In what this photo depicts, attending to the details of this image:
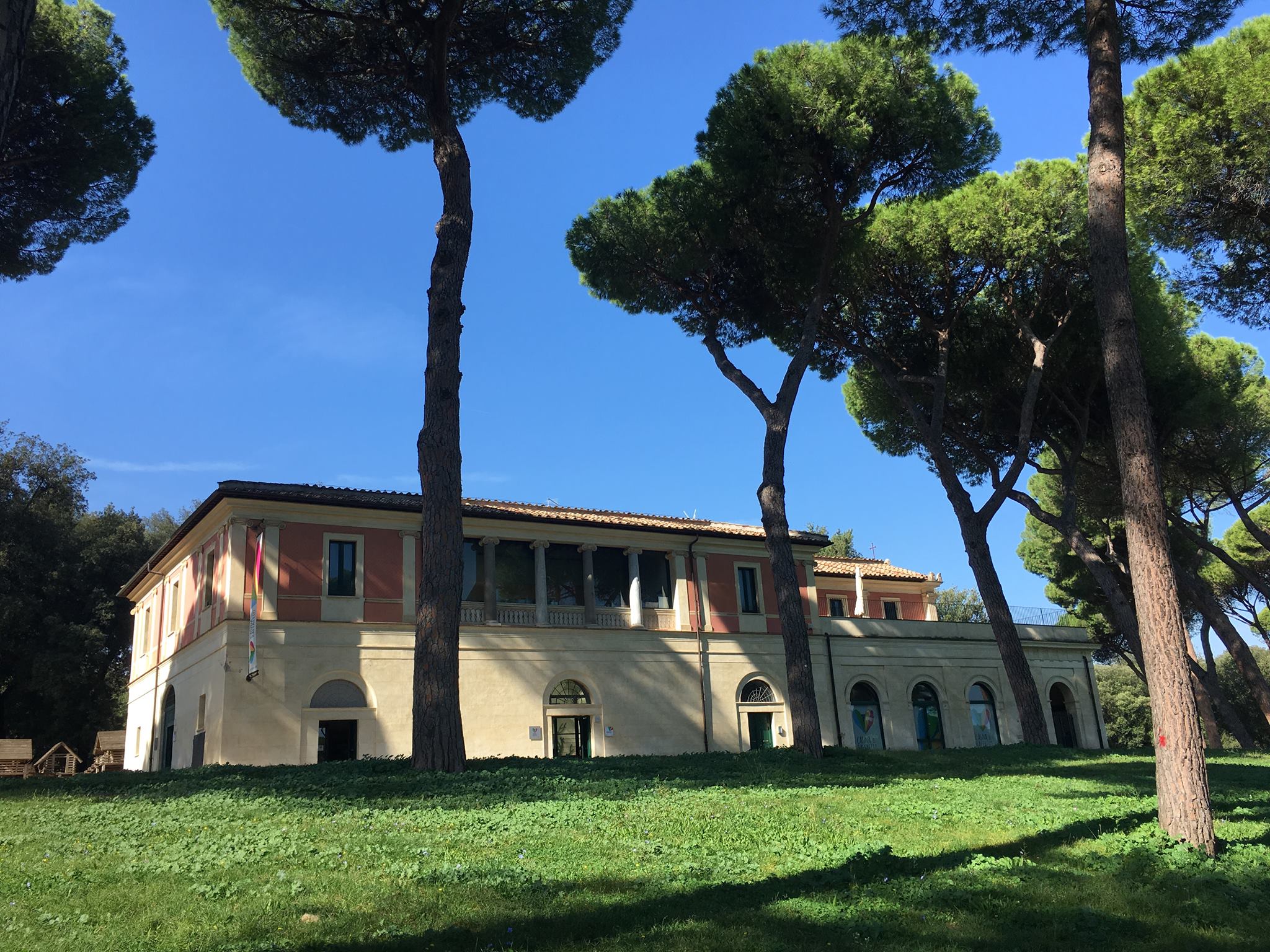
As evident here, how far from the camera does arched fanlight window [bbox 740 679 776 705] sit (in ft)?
86.0

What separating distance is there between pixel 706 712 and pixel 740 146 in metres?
14.7

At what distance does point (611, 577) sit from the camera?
25969 mm

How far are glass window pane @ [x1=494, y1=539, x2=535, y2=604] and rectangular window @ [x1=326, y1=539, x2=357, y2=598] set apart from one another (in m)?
3.81

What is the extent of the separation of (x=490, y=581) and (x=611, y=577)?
3.71 meters

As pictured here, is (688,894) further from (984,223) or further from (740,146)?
(984,223)

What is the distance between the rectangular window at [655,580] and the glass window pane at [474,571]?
4.65m

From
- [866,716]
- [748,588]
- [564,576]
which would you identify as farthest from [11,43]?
[866,716]

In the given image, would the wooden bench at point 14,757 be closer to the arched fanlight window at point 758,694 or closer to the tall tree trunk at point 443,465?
the tall tree trunk at point 443,465

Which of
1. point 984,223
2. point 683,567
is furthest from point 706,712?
point 984,223

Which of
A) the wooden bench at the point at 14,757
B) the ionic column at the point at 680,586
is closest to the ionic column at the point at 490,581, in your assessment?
the ionic column at the point at 680,586

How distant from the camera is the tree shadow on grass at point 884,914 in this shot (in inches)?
200

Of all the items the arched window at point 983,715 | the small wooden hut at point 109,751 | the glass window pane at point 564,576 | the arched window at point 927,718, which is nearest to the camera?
the glass window pane at point 564,576

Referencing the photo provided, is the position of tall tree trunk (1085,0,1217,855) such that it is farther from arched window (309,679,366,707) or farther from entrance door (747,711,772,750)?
entrance door (747,711,772,750)

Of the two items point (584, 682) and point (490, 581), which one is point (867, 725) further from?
point (490, 581)
